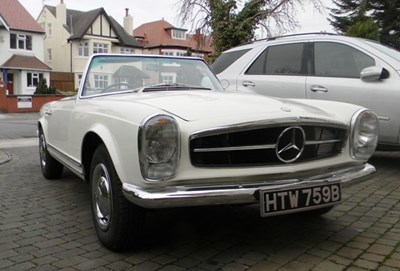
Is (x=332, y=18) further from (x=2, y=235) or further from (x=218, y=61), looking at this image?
(x=2, y=235)

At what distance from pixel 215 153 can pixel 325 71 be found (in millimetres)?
3791

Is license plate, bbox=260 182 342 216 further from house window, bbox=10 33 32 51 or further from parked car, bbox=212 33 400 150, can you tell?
house window, bbox=10 33 32 51

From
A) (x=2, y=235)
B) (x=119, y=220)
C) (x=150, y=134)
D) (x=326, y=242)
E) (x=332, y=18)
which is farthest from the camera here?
(x=332, y=18)

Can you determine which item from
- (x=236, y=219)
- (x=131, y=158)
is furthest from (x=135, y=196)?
(x=236, y=219)

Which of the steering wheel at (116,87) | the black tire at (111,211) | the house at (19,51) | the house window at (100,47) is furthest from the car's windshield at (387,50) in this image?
the house window at (100,47)

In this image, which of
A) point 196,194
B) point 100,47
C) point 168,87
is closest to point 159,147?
point 196,194

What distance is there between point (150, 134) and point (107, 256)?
1.05 meters

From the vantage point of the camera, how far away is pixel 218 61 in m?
7.55

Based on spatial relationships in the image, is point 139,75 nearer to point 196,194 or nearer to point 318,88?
point 196,194

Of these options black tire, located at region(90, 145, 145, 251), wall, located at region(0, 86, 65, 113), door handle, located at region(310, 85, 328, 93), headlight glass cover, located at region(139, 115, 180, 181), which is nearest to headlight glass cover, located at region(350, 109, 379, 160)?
headlight glass cover, located at region(139, 115, 180, 181)

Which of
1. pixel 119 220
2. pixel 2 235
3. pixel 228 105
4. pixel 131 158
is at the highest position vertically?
pixel 228 105

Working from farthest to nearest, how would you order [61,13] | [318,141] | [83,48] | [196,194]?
[61,13] → [83,48] → [318,141] → [196,194]

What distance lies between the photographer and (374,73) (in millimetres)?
5508

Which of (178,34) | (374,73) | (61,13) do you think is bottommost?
(374,73)
